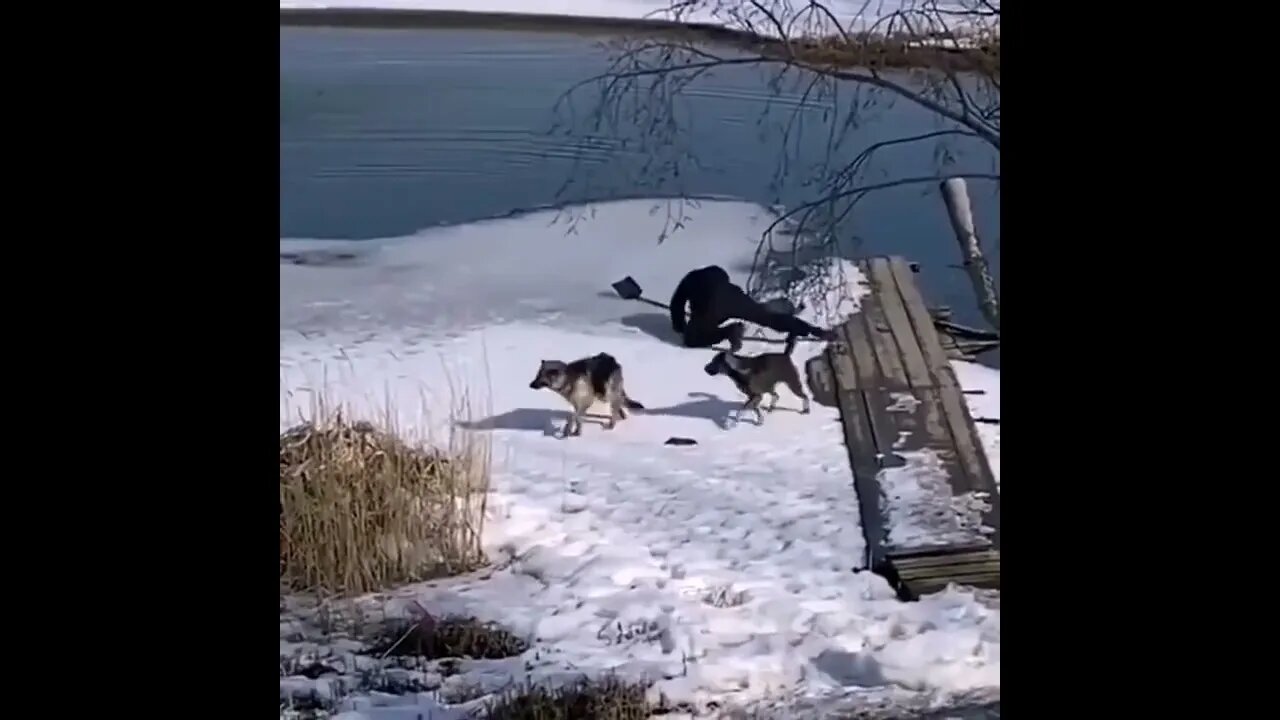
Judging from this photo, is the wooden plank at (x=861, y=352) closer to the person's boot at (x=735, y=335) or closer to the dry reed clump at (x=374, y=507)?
the person's boot at (x=735, y=335)

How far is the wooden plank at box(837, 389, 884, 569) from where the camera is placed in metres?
1.62

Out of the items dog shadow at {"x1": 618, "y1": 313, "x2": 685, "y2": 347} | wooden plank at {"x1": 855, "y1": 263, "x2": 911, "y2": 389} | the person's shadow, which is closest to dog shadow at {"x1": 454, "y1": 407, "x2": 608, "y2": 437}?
the person's shadow

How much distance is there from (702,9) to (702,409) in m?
0.45

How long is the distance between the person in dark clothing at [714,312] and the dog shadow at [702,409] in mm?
62

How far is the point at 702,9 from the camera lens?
64.4 inches

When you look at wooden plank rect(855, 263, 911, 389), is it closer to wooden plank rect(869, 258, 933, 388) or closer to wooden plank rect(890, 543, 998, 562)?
wooden plank rect(869, 258, 933, 388)

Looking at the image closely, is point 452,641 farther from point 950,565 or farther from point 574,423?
point 950,565

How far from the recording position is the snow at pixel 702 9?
1.63 metres

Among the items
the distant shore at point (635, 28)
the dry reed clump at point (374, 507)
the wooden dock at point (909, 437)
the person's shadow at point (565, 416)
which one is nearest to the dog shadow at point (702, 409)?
the person's shadow at point (565, 416)

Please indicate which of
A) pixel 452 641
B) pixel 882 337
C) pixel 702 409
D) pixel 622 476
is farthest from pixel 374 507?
pixel 882 337
